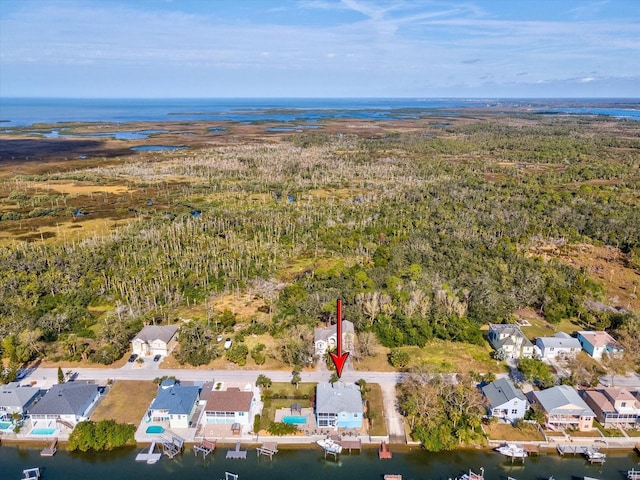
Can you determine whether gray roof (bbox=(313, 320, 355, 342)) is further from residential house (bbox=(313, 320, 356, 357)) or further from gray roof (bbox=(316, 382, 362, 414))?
gray roof (bbox=(316, 382, 362, 414))

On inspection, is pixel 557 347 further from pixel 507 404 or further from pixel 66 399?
pixel 66 399

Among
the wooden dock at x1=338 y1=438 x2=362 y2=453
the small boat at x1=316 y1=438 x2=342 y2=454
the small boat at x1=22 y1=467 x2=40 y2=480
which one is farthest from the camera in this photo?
the wooden dock at x1=338 y1=438 x2=362 y2=453

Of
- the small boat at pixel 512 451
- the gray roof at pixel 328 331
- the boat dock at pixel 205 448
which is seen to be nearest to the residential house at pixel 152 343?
the boat dock at pixel 205 448

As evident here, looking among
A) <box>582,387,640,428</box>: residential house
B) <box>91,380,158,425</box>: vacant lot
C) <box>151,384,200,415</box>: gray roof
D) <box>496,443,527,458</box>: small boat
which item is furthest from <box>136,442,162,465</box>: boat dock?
<box>582,387,640,428</box>: residential house

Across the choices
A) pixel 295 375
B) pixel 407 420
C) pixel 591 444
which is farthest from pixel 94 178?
pixel 591 444

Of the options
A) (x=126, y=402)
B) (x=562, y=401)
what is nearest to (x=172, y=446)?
(x=126, y=402)

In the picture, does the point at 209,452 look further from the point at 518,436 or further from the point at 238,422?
the point at 518,436
